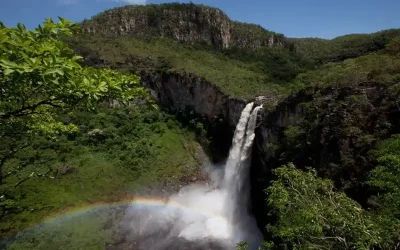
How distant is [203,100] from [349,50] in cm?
4558

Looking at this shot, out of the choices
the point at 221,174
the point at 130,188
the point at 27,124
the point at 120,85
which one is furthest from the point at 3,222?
the point at 120,85

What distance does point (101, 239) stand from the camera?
22.2 m

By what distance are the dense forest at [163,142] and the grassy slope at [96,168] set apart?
0.36 ft

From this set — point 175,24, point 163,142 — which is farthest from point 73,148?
point 175,24

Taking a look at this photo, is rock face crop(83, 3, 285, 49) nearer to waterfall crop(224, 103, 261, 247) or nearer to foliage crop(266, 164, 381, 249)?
waterfall crop(224, 103, 261, 247)

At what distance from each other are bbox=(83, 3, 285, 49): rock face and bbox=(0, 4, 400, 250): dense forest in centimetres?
1237

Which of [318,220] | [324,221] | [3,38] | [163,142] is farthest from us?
[163,142]

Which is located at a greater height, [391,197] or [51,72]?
[51,72]

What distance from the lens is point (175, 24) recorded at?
235 ft

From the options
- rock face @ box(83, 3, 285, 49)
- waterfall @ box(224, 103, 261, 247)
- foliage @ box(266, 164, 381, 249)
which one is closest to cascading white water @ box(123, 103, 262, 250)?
waterfall @ box(224, 103, 261, 247)

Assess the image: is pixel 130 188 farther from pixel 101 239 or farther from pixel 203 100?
pixel 203 100

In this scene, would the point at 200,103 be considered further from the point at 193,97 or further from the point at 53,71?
the point at 53,71

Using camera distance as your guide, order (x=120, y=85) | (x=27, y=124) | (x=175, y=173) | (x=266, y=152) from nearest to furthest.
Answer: (x=120, y=85), (x=27, y=124), (x=266, y=152), (x=175, y=173)

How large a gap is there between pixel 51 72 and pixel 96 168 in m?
28.9
